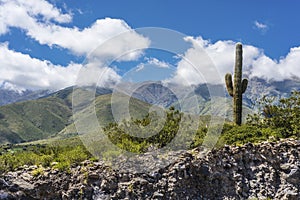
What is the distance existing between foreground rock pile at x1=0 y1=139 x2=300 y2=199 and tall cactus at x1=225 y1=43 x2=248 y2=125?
628cm

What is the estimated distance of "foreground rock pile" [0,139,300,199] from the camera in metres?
11.5

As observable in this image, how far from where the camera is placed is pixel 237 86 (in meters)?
19.7

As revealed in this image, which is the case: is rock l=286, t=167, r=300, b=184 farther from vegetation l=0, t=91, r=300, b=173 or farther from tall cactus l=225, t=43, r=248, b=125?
tall cactus l=225, t=43, r=248, b=125

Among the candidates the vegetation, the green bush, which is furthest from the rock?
the green bush

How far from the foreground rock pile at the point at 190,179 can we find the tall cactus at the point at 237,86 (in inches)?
247

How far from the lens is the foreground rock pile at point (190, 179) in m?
11.5

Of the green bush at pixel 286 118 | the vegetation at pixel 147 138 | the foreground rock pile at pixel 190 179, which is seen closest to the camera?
the foreground rock pile at pixel 190 179

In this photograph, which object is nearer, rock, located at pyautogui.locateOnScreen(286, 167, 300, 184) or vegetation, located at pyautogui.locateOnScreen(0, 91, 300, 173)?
rock, located at pyautogui.locateOnScreen(286, 167, 300, 184)

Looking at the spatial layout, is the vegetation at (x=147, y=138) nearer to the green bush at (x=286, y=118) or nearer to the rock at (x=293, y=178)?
the green bush at (x=286, y=118)

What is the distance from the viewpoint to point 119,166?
1193 cm

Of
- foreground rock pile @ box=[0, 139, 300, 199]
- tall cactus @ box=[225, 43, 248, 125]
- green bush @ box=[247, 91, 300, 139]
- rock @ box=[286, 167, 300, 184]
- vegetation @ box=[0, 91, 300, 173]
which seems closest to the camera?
foreground rock pile @ box=[0, 139, 300, 199]

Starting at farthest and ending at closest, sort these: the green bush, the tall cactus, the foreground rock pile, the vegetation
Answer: the tall cactus → the green bush → the vegetation → the foreground rock pile

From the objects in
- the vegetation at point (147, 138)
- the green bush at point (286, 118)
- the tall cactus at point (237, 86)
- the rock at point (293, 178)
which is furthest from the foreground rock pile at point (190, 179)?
the tall cactus at point (237, 86)

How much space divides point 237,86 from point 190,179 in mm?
9275
